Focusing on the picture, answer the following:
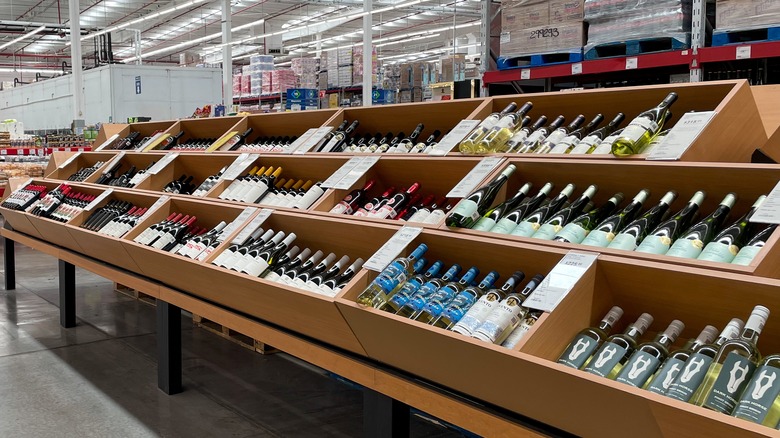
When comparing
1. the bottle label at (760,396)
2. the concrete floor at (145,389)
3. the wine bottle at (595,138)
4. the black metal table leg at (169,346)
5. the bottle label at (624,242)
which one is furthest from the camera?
the black metal table leg at (169,346)

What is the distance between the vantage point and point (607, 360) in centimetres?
177

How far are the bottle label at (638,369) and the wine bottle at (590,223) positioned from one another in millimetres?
467

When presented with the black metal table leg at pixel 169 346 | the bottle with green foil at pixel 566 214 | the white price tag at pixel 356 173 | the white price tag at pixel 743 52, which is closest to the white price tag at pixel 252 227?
the white price tag at pixel 356 173

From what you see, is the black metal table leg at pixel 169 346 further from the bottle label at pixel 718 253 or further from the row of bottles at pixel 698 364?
the bottle label at pixel 718 253

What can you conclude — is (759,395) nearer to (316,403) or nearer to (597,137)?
(597,137)

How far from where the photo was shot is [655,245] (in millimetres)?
1954

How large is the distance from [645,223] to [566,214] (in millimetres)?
282

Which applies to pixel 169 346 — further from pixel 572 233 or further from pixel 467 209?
pixel 572 233

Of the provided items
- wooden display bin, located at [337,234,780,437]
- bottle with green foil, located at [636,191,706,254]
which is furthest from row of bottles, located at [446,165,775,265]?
wooden display bin, located at [337,234,780,437]

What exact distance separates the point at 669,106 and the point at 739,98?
0.82ft

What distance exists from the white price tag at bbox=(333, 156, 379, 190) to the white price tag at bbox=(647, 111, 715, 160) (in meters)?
1.26

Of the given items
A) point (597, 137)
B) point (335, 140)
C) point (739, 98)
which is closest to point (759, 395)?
point (739, 98)

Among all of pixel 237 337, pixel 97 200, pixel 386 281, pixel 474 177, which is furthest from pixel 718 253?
pixel 97 200

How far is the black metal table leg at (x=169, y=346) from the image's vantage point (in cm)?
373
